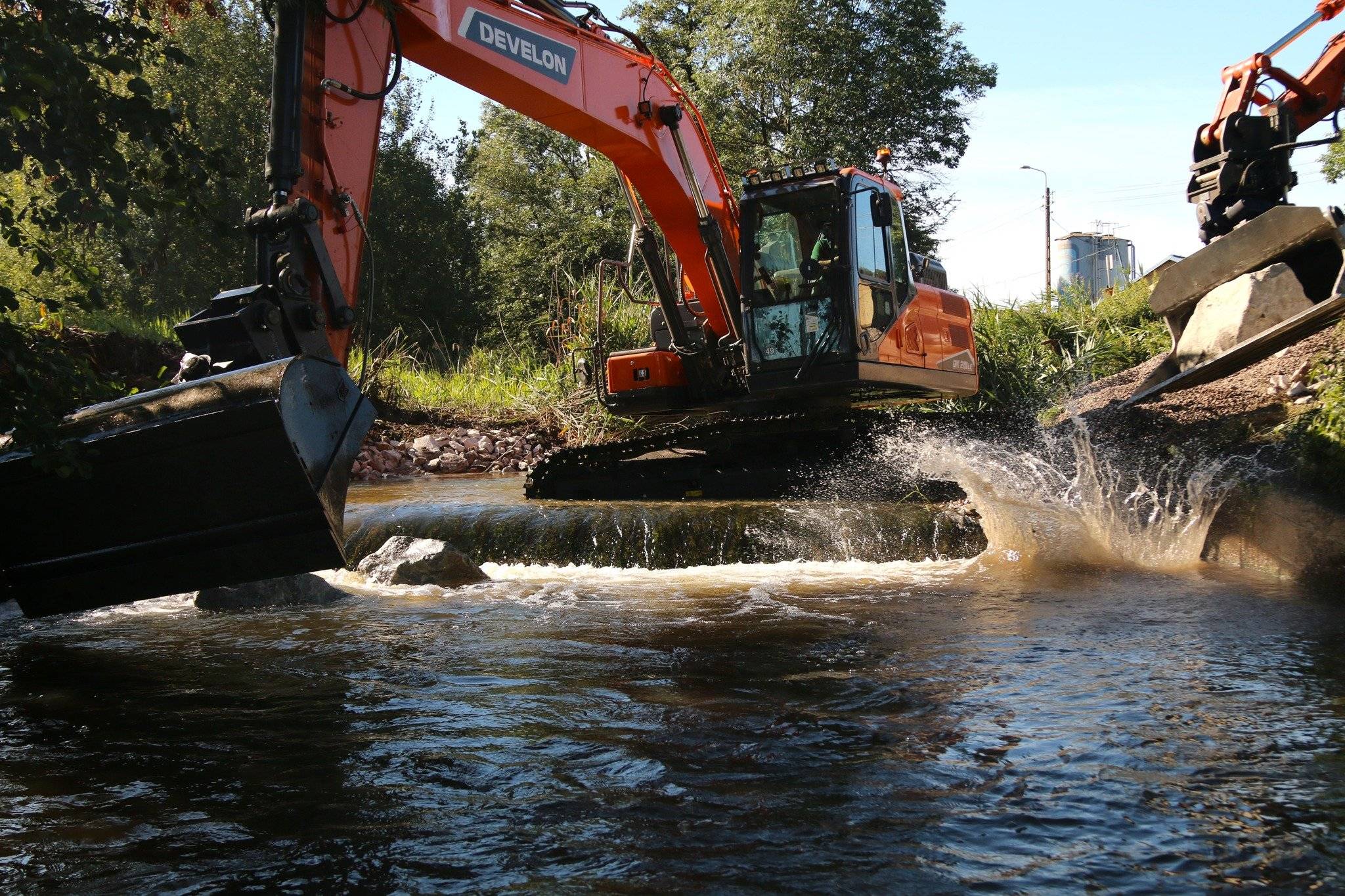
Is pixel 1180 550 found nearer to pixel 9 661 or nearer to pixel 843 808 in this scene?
pixel 843 808

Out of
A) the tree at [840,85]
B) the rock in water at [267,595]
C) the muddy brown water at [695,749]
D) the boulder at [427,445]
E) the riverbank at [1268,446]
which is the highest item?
the tree at [840,85]

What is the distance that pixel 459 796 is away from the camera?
3.58 meters

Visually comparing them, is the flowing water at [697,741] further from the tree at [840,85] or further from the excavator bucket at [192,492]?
the tree at [840,85]

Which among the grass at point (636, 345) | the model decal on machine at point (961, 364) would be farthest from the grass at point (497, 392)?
the model decal on machine at point (961, 364)

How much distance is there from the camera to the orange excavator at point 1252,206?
1028 cm

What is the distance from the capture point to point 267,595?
24.3ft

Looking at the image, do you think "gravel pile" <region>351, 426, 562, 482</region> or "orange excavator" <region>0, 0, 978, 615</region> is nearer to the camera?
"orange excavator" <region>0, 0, 978, 615</region>

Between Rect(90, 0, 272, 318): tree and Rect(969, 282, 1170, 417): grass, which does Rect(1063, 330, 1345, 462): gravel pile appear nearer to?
Rect(969, 282, 1170, 417): grass

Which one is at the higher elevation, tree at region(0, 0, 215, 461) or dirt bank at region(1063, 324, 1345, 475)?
tree at region(0, 0, 215, 461)

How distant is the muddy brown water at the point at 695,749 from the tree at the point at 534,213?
91.5ft

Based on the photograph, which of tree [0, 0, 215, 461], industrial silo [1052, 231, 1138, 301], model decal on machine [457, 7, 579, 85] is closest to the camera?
tree [0, 0, 215, 461]

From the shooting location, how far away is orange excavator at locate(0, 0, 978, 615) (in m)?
4.88

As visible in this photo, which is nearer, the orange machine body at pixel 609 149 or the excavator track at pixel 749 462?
the orange machine body at pixel 609 149

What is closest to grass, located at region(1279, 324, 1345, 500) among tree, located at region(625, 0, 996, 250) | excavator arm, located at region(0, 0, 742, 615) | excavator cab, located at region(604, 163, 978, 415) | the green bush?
the green bush
